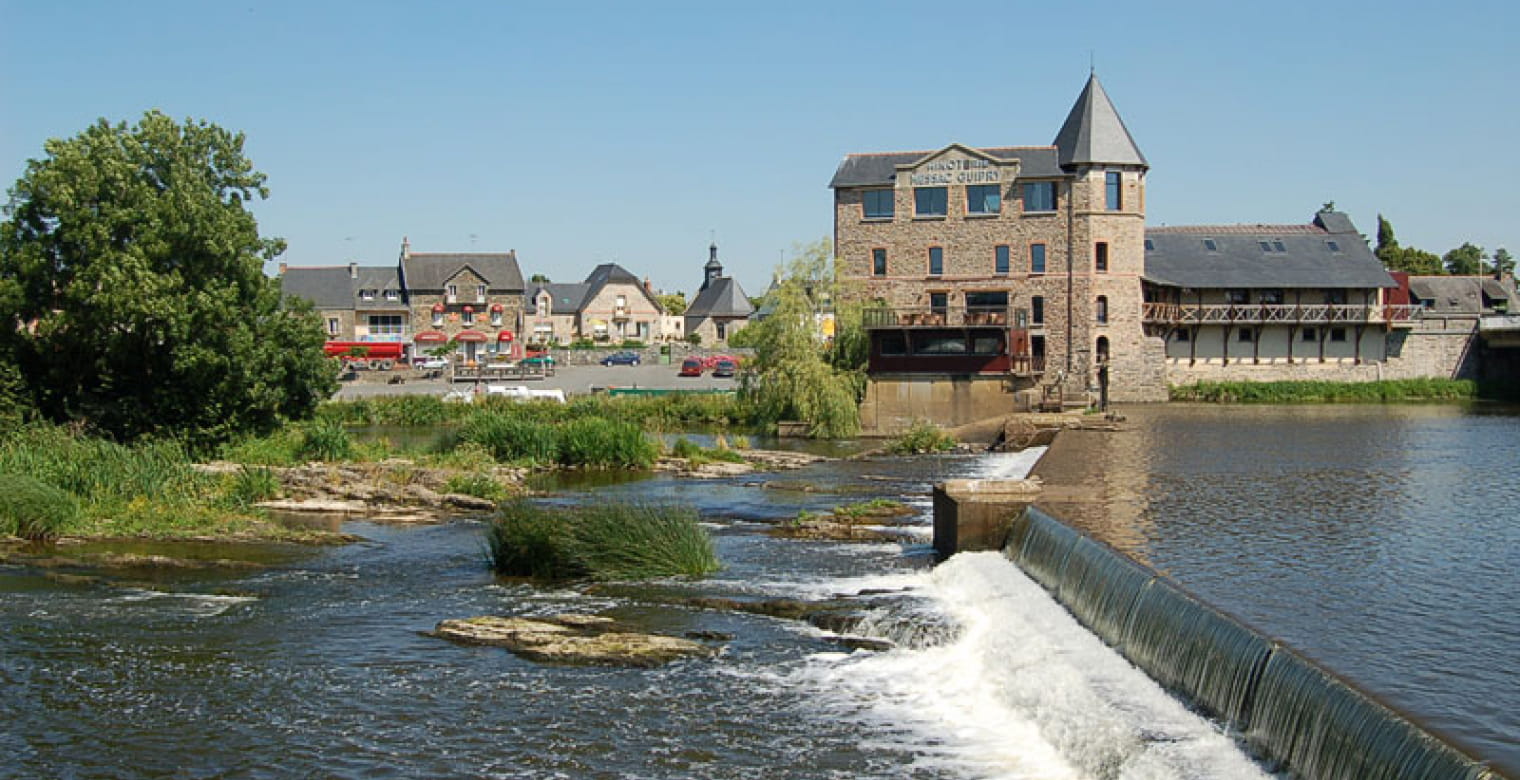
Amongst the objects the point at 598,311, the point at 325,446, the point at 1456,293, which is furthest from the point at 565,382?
the point at 1456,293

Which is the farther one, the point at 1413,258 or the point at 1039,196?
the point at 1413,258

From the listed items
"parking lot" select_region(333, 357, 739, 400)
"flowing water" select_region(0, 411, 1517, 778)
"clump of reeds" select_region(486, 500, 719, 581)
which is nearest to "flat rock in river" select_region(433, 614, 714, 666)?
"flowing water" select_region(0, 411, 1517, 778)

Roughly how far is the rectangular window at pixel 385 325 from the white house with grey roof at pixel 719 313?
26.7m

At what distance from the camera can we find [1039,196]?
57000 millimetres

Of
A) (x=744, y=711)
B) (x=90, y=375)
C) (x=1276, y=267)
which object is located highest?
(x=1276, y=267)

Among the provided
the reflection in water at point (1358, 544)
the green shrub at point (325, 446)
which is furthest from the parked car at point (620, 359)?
the green shrub at point (325, 446)

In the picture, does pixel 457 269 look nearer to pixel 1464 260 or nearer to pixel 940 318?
pixel 940 318

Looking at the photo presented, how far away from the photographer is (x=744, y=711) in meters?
13.0

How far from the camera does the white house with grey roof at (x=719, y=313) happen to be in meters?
116

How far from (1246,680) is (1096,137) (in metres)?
48.1

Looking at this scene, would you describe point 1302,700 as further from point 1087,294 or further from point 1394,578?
point 1087,294

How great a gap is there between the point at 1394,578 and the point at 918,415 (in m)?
35.5

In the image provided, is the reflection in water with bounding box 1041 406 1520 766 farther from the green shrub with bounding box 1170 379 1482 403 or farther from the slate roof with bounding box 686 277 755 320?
the slate roof with bounding box 686 277 755 320

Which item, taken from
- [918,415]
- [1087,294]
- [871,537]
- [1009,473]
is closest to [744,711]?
[871,537]
